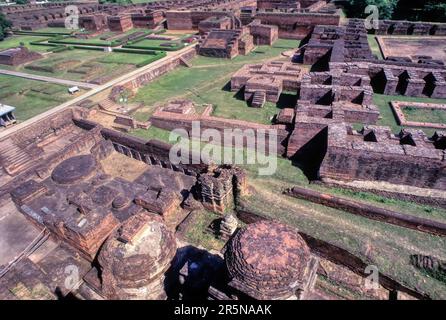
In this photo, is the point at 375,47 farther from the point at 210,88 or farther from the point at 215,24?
the point at 215,24

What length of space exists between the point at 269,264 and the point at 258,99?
45.7ft

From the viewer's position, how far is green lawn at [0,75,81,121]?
20.0 m

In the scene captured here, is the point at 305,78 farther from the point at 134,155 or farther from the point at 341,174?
the point at 134,155

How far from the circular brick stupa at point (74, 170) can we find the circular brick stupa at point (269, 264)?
10.4 m

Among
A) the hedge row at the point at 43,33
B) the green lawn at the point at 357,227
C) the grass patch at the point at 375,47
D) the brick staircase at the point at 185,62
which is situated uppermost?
the hedge row at the point at 43,33

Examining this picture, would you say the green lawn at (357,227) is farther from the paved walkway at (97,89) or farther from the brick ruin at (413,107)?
the paved walkway at (97,89)

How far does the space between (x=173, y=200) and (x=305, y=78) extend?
11328 millimetres

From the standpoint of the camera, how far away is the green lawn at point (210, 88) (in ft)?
59.2

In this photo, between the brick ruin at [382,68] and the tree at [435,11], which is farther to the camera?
the tree at [435,11]

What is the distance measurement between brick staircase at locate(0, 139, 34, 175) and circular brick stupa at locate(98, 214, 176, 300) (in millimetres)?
9365

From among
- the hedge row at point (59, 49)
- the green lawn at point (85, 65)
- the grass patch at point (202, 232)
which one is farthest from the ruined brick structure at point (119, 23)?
the grass patch at point (202, 232)

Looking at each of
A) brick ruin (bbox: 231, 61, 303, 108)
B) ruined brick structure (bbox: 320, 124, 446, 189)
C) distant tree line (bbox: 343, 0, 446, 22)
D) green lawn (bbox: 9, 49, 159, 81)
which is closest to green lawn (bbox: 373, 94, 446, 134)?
ruined brick structure (bbox: 320, 124, 446, 189)

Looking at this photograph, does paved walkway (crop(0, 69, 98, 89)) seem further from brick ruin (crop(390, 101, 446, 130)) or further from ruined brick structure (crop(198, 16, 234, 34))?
brick ruin (crop(390, 101, 446, 130))
